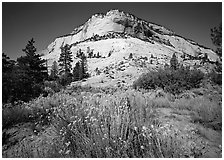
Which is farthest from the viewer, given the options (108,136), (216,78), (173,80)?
(216,78)

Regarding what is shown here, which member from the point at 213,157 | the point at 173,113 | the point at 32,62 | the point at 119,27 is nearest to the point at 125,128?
the point at 213,157

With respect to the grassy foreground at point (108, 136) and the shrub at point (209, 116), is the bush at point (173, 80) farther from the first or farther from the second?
the grassy foreground at point (108, 136)

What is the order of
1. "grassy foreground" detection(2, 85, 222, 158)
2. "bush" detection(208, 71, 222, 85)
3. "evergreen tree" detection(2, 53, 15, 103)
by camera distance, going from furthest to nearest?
"bush" detection(208, 71, 222, 85)
"evergreen tree" detection(2, 53, 15, 103)
"grassy foreground" detection(2, 85, 222, 158)

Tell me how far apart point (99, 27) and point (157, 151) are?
9991cm

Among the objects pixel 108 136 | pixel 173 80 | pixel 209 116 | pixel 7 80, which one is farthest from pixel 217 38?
pixel 7 80

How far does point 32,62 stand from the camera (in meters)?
12.2

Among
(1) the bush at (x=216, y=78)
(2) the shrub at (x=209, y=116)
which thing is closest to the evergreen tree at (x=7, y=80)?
(2) the shrub at (x=209, y=116)

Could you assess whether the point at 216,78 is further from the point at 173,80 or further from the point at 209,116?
the point at 209,116

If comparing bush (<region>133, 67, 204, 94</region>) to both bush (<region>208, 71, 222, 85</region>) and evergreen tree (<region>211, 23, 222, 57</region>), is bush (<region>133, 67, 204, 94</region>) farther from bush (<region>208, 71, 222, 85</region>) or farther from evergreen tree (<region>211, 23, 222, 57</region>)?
evergreen tree (<region>211, 23, 222, 57</region>)

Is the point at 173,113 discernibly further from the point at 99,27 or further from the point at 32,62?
the point at 99,27

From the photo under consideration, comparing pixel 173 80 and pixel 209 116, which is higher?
pixel 173 80

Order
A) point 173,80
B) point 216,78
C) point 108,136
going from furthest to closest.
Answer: point 216,78 < point 173,80 < point 108,136

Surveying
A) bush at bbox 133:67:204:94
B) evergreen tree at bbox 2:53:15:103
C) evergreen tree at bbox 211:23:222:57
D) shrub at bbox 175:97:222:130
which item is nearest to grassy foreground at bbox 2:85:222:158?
shrub at bbox 175:97:222:130

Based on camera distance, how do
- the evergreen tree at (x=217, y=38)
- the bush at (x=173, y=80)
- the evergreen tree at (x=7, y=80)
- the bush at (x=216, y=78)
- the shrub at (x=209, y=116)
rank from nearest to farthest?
the evergreen tree at (x=7, y=80)
the shrub at (x=209, y=116)
the evergreen tree at (x=217, y=38)
the bush at (x=173, y=80)
the bush at (x=216, y=78)
